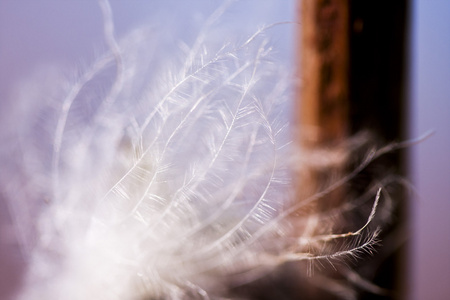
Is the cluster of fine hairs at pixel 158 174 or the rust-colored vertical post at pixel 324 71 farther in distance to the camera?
the rust-colored vertical post at pixel 324 71

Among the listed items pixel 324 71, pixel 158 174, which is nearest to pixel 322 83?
pixel 324 71

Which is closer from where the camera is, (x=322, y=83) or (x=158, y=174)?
(x=158, y=174)

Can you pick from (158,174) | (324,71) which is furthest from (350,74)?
(158,174)

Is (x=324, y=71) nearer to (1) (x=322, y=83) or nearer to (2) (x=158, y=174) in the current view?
(1) (x=322, y=83)

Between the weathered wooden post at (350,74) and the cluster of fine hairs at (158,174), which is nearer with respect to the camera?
the cluster of fine hairs at (158,174)

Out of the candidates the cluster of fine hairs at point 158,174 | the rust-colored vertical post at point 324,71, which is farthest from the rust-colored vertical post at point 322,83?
the cluster of fine hairs at point 158,174

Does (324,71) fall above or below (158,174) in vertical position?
above

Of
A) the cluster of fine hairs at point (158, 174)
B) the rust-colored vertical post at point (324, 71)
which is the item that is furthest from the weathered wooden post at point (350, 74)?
the cluster of fine hairs at point (158, 174)

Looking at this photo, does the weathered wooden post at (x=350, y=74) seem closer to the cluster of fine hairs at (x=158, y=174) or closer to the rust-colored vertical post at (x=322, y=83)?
the rust-colored vertical post at (x=322, y=83)

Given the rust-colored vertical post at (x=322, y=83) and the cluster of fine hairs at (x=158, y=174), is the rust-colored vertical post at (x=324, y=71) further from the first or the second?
the cluster of fine hairs at (x=158, y=174)
